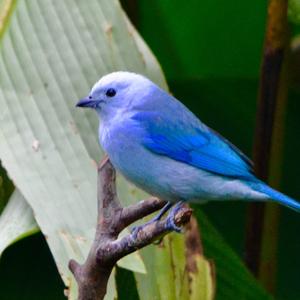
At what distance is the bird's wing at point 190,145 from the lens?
2.36 meters

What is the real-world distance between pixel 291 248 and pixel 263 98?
0.88 metres

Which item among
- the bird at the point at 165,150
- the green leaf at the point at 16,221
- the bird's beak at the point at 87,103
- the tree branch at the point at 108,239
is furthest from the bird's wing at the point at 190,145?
the green leaf at the point at 16,221

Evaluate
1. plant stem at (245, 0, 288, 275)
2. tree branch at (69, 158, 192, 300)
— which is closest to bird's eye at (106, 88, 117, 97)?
tree branch at (69, 158, 192, 300)

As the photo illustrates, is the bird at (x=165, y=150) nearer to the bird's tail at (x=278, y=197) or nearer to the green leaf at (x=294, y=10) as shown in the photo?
the bird's tail at (x=278, y=197)

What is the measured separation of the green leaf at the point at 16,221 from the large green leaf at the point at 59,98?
0.09 metres

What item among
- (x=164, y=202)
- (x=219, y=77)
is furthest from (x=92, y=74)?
(x=219, y=77)

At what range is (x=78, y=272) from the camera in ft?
6.80

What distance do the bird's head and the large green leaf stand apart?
0.62 feet

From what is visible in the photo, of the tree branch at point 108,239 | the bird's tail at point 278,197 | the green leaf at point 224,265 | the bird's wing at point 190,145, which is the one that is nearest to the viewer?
the tree branch at point 108,239

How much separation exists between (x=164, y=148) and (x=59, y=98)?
0.44 meters

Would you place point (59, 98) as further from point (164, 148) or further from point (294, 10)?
point (294, 10)

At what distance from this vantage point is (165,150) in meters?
2.37

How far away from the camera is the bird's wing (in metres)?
2.36

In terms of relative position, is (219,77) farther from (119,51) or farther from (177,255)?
(177,255)
